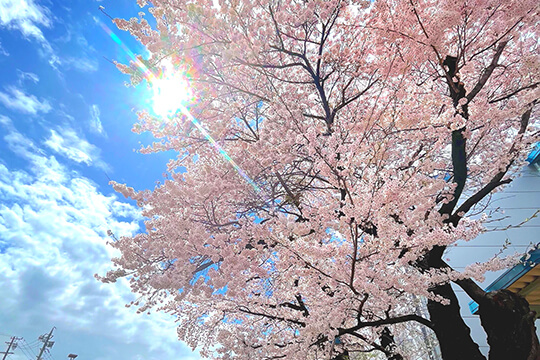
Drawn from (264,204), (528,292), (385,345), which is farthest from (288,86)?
(528,292)

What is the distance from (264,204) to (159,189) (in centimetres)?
188

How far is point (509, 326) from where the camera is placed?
4.04 meters

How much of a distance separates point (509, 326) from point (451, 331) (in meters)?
0.73

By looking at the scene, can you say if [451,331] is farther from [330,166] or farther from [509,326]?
[330,166]

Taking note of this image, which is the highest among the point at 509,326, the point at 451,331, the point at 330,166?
the point at 330,166

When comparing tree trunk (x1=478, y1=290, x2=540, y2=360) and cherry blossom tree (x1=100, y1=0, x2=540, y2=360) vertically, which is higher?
cherry blossom tree (x1=100, y1=0, x2=540, y2=360)

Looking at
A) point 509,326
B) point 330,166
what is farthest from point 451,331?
point 330,166

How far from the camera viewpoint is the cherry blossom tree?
3.78m

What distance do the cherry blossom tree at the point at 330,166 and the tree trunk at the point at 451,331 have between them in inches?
0.7

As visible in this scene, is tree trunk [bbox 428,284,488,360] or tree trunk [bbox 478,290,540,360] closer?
tree trunk [bbox 478,290,540,360]

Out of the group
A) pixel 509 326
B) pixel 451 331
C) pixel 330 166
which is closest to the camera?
Result: pixel 330 166

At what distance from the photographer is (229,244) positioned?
4738 mm

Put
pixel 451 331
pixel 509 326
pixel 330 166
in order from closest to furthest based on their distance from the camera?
pixel 330 166 → pixel 509 326 → pixel 451 331

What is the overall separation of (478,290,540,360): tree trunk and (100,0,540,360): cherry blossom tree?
0.02 m
